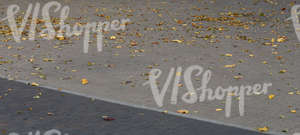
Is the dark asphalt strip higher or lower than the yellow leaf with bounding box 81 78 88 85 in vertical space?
lower

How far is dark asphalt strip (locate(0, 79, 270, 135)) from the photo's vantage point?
5.74 meters

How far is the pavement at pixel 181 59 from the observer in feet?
22.6

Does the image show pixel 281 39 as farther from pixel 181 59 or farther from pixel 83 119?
pixel 83 119

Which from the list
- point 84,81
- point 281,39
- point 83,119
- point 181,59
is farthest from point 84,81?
point 281,39

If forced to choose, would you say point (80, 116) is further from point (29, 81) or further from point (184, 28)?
point (184, 28)

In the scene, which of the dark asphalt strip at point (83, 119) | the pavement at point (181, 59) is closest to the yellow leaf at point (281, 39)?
the pavement at point (181, 59)

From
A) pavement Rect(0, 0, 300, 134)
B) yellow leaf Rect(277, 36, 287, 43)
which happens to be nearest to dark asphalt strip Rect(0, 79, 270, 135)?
pavement Rect(0, 0, 300, 134)

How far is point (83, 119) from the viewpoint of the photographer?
20.3 feet

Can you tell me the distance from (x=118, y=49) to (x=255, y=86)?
384 cm

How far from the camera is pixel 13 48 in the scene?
1102 centimetres

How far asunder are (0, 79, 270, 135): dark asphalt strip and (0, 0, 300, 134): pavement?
370 mm

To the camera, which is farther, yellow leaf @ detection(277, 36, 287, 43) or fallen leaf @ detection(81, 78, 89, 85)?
yellow leaf @ detection(277, 36, 287, 43)

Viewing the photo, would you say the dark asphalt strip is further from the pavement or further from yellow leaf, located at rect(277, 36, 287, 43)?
yellow leaf, located at rect(277, 36, 287, 43)

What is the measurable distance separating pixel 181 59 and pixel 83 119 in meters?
4.00
